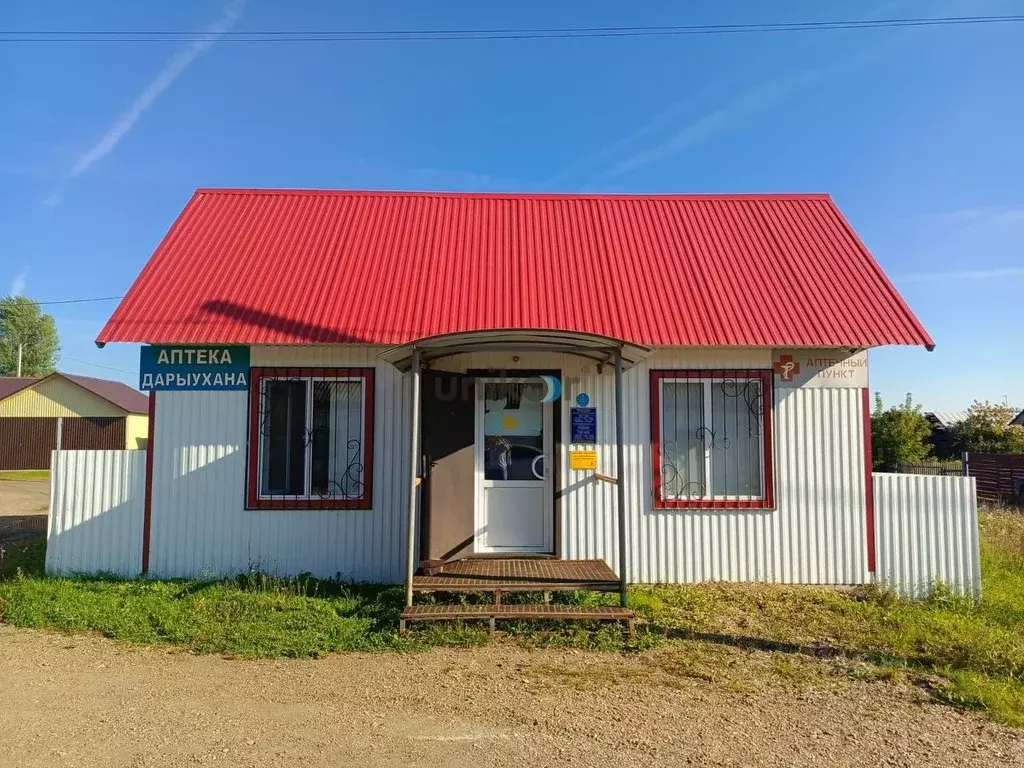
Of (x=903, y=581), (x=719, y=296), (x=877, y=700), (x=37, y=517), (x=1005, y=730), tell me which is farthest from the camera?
(x=37, y=517)

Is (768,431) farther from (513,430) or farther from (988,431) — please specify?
(988,431)

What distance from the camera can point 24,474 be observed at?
26.3 m

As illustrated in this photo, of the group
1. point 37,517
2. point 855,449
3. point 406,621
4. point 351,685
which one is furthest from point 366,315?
point 37,517

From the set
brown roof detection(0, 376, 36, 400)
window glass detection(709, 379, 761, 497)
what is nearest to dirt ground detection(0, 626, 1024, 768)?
window glass detection(709, 379, 761, 497)

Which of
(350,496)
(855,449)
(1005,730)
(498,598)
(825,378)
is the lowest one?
(1005,730)

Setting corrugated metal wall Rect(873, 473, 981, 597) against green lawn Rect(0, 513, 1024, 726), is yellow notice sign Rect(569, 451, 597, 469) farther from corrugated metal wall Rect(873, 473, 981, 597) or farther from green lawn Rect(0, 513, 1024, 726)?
corrugated metal wall Rect(873, 473, 981, 597)

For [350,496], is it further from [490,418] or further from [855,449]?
[855,449]

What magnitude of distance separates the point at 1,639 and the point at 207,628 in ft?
6.14

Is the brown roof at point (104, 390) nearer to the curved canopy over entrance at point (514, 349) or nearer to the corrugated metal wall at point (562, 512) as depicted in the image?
the corrugated metal wall at point (562, 512)

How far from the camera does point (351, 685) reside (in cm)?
493

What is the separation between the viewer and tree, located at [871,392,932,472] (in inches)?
840

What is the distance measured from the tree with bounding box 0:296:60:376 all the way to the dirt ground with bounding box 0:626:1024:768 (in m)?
65.9

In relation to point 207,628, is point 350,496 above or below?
above

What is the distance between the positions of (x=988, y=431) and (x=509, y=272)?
2313 cm
